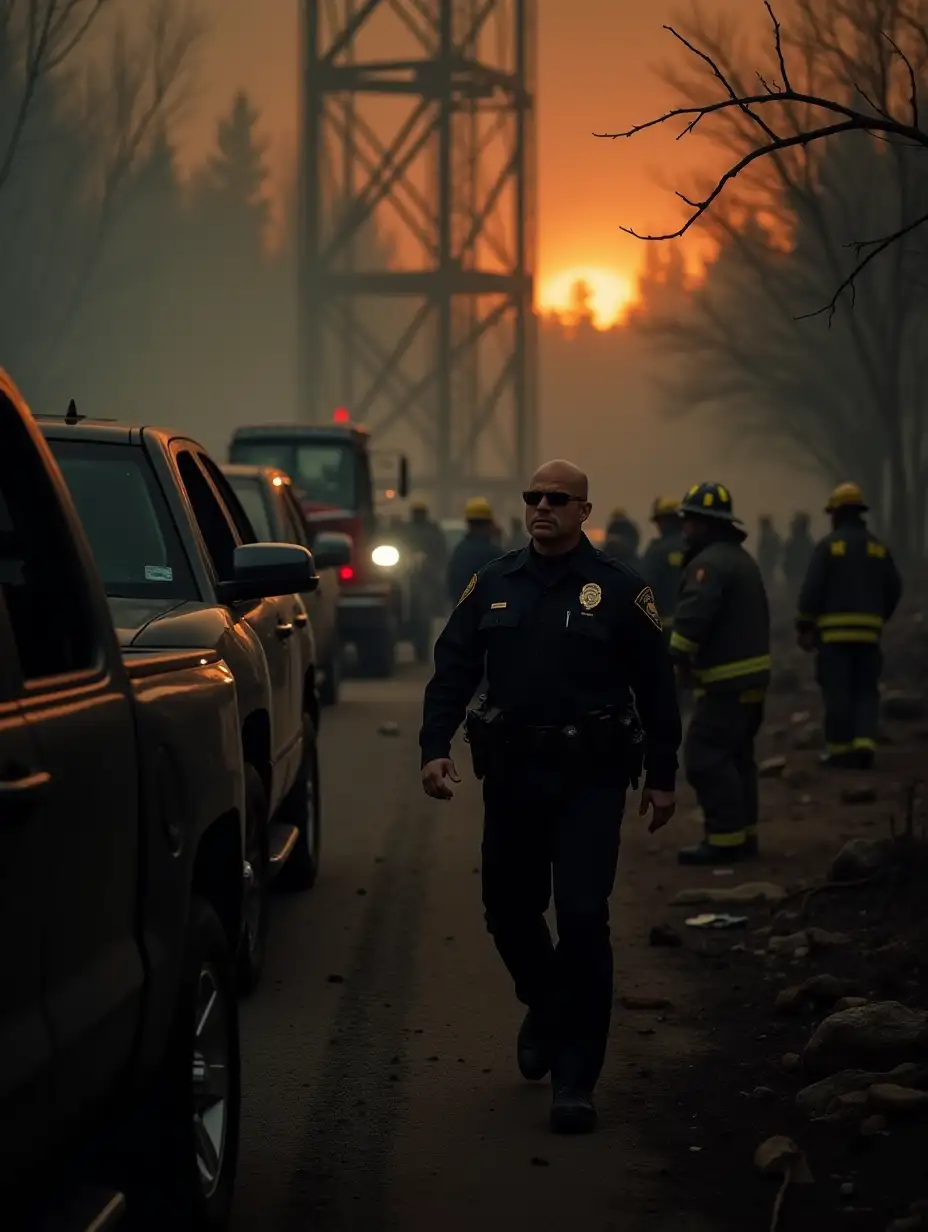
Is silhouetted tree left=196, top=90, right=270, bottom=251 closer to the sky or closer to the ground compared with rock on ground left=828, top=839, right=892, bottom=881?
closer to the sky

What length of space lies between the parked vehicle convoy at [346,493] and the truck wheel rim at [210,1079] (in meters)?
19.4

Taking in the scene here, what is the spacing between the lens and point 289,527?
14594mm

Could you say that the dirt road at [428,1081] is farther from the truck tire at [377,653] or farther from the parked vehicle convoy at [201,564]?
the truck tire at [377,653]

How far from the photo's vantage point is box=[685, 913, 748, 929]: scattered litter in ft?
34.1

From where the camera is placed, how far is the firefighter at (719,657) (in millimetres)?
12133

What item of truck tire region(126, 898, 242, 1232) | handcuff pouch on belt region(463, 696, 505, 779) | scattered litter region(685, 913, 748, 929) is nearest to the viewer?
truck tire region(126, 898, 242, 1232)

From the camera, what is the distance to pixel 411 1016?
832cm

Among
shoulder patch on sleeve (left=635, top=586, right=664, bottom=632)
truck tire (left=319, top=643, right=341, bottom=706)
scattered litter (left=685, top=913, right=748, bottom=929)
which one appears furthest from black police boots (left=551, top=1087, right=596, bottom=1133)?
truck tire (left=319, top=643, right=341, bottom=706)

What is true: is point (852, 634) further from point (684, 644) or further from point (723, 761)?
point (684, 644)

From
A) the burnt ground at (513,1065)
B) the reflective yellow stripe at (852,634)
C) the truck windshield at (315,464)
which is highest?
the truck windshield at (315,464)

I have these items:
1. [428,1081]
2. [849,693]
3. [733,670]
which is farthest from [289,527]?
[428,1081]

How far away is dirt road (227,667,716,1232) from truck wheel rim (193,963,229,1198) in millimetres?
397

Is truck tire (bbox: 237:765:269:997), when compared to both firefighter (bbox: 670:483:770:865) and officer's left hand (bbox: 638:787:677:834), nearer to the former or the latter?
officer's left hand (bbox: 638:787:677:834)

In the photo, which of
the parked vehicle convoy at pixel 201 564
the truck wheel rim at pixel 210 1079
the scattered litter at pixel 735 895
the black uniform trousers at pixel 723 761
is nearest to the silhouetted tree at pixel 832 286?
the black uniform trousers at pixel 723 761
